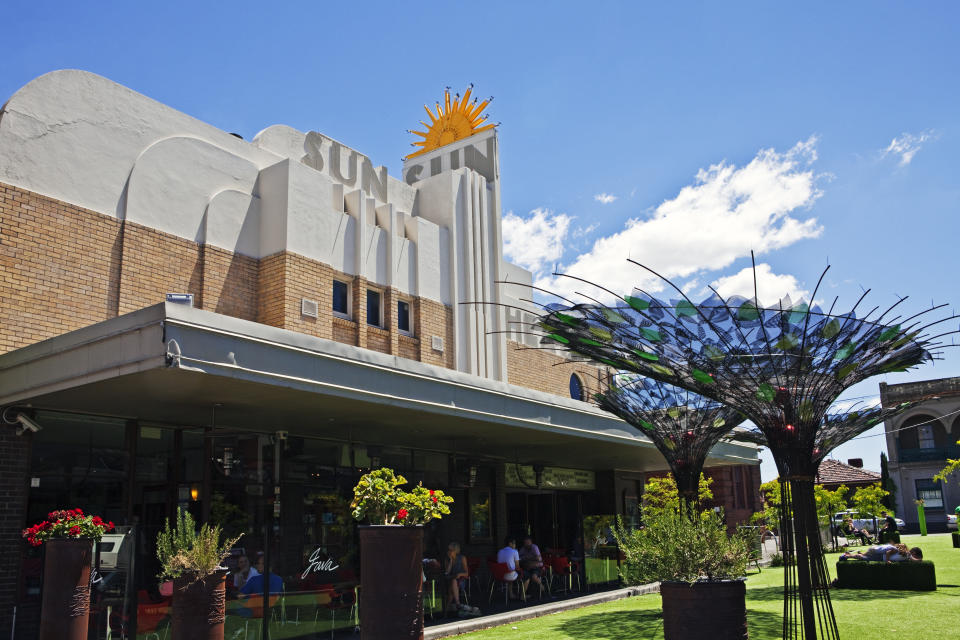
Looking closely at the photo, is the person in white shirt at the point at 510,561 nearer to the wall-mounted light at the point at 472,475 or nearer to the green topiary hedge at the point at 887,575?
the wall-mounted light at the point at 472,475

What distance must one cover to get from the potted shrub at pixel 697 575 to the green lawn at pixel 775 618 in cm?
336

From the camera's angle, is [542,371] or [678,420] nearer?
[678,420]

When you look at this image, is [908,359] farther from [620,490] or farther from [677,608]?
[620,490]

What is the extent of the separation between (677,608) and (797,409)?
9.87 feet

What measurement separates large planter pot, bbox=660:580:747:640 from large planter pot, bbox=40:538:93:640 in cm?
698

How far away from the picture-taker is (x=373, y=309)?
1769cm

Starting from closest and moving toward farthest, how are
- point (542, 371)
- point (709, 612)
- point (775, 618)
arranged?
point (709, 612) < point (775, 618) < point (542, 371)

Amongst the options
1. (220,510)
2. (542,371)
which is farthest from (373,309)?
(542,371)

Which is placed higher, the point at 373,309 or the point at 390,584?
the point at 373,309

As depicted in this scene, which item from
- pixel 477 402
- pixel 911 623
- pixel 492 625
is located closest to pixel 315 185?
pixel 477 402

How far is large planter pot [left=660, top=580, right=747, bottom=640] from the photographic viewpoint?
722 cm

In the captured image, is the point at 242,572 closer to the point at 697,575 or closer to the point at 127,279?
the point at 127,279

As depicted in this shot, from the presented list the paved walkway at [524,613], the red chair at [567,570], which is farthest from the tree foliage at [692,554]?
the red chair at [567,570]

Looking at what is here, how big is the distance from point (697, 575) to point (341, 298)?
11.0 metres
